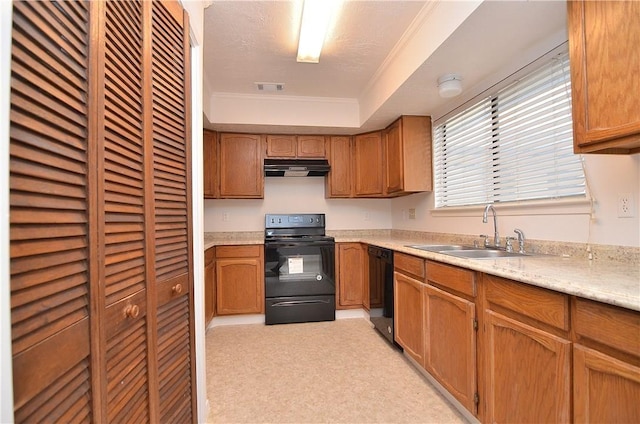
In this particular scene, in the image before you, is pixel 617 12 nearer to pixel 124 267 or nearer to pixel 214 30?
pixel 124 267

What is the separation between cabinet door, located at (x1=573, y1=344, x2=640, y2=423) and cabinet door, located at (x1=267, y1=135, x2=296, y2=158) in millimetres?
3166

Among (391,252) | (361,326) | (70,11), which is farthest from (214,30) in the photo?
(361,326)

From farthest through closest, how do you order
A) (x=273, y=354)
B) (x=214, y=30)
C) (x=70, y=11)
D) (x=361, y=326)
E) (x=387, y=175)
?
(x=387, y=175), (x=361, y=326), (x=273, y=354), (x=214, y=30), (x=70, y=11)

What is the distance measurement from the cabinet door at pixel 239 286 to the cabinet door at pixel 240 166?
0.83 metres

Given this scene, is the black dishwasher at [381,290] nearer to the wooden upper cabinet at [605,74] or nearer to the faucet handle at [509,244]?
the faucet handle at [509,244]

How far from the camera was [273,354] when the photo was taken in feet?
8.34

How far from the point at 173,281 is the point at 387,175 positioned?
2.72 meters

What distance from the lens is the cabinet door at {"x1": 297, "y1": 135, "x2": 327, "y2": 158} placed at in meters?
3.70

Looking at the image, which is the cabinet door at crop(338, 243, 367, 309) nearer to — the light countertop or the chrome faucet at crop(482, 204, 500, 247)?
the chrome faucet at crop(482, 204, 500, 247)

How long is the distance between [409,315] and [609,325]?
144 centimetres

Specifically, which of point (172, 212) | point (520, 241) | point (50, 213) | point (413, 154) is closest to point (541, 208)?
point (520, 241)

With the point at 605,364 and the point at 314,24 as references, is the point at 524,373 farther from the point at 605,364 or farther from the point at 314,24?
the point at 314,24

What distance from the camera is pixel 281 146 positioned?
366 centimetres

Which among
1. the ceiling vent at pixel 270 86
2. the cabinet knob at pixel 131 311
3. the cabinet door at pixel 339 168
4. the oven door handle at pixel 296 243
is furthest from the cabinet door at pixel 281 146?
the cabinet knob at pixel 131 311
